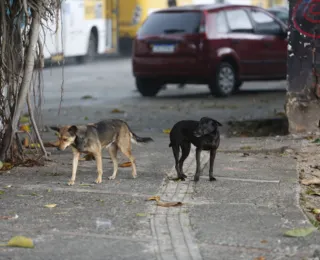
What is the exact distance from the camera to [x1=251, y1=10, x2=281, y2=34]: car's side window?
17969 millimetres

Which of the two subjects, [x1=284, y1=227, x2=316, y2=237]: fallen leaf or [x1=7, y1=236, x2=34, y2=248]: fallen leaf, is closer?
[x1=7, y1=236, x2=34, y2=248]: fallen leaf

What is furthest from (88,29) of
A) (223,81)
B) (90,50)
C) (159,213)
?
(159,213)

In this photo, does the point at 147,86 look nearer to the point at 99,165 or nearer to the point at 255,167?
the point at 255,167

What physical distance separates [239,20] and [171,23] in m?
1.50

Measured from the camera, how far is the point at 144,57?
17375 mm

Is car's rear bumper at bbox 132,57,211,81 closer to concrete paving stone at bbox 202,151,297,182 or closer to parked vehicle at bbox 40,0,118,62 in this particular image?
concrete paving stone at bbox 202,151,297,182

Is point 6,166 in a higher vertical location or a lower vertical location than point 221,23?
lower

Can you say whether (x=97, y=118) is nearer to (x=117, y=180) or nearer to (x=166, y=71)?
(x=166, y=71)

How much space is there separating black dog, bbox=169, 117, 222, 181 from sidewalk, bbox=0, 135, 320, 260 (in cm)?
20

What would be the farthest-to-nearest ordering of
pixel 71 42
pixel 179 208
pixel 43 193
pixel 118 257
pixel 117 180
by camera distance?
pixel 71 42, pixel 117 180, pixel 43 193, pixel 179 208, pixel 118 257

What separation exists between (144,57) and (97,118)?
13.4ft

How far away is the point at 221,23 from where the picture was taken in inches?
680

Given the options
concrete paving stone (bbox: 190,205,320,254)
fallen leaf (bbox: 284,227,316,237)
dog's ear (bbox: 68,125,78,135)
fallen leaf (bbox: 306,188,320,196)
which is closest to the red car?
fallen leaf (bbox: 306,188,320,196)

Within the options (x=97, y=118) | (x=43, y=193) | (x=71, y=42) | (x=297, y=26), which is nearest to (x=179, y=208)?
(x=43, y=193)
